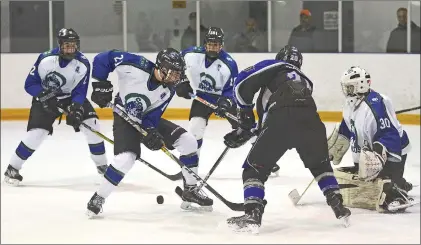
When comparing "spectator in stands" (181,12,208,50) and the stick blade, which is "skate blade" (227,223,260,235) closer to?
the stick blade

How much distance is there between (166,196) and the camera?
4.72 m

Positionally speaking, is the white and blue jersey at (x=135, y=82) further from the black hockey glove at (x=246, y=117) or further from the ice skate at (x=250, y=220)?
the ice skate at (x=250, y=220)

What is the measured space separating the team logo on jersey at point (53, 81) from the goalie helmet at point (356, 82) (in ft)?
4.95

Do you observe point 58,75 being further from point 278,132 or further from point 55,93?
point 278,132

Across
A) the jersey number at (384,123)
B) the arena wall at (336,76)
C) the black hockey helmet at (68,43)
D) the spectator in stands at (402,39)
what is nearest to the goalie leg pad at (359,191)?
the jersey number at (384,123)

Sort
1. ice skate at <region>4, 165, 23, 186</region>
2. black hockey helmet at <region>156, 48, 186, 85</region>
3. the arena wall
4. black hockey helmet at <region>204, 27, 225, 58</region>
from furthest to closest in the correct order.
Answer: the arena wall < ice skate at <region>4, 165, 23, 186</region> < black hockey helmet at <region>204, 27, 225, 58</region> < black hockey helmet at <region>156, 48, 186, 85</region>

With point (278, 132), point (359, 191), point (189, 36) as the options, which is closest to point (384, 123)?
point (359, 191)

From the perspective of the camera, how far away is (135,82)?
13.8 feet

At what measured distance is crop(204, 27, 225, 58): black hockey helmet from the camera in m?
4.89

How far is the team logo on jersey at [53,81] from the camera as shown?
4.84 metres

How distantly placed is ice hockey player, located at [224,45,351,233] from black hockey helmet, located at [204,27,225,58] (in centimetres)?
103

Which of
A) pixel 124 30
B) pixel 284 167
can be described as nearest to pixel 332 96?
pixel 284 167

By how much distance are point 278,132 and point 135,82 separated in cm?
76

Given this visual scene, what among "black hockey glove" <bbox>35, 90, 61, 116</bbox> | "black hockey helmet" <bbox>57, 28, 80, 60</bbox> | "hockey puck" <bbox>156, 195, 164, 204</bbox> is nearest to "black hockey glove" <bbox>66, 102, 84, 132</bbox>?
Result: "black hockey glove" <bbox>35, 90, 61, 116</bbox>
